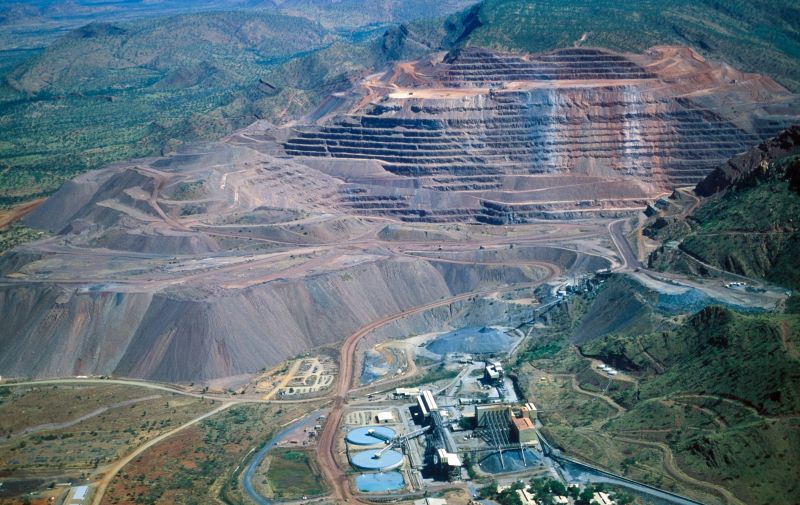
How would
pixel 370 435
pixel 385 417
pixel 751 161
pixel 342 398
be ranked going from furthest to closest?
pixel 751 161 → pixel 342 398 → pixel 385 417 → pixel 370 435

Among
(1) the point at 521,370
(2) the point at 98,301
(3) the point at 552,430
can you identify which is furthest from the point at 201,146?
(3) the point at 552,430

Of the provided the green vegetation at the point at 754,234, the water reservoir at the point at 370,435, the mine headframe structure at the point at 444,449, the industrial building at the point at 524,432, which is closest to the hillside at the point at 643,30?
the green vegetation at the point at 754,234

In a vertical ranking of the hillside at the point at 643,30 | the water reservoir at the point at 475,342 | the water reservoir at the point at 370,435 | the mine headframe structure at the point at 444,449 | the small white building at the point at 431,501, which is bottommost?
the water reservoir at the point at 475,342

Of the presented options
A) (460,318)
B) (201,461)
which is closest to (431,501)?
(201,461)

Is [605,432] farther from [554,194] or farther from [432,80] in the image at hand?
[432,80]

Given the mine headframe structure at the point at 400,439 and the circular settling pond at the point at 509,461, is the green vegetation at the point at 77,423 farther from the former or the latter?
the circular settling pond at the point at 509,461

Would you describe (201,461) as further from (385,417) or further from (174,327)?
(174,327)
